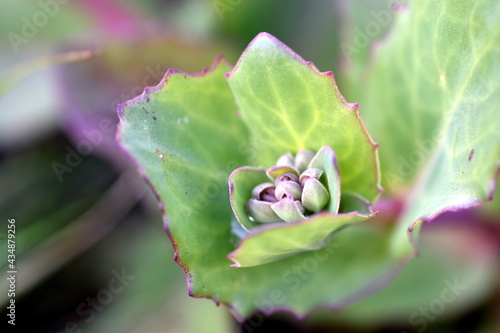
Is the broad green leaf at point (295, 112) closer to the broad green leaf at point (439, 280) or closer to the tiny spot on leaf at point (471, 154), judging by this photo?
the tiny spot on leaf at point (471, 154)

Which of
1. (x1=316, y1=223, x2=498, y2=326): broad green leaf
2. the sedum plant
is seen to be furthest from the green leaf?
(x1=316, y1=223, x2=498, y2=326): broad green leaf

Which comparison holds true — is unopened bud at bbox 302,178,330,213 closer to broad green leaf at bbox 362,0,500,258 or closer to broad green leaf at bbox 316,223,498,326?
broad green leaf at bbox 362,0,500,258

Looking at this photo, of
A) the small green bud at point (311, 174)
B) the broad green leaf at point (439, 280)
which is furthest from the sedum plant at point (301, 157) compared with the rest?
the broad green leaf at point (439, 280)

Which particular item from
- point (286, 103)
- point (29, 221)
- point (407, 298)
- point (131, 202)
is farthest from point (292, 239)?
point (29, 221)

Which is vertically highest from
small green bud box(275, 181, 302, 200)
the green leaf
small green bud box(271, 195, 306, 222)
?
small green bud box(275, 181, 302, 200)

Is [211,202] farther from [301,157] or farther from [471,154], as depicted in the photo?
[471,154]

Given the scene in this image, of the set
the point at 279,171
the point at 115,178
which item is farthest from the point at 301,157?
the point at 115,178

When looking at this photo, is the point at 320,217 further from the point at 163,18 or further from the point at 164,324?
the point at 163,18
